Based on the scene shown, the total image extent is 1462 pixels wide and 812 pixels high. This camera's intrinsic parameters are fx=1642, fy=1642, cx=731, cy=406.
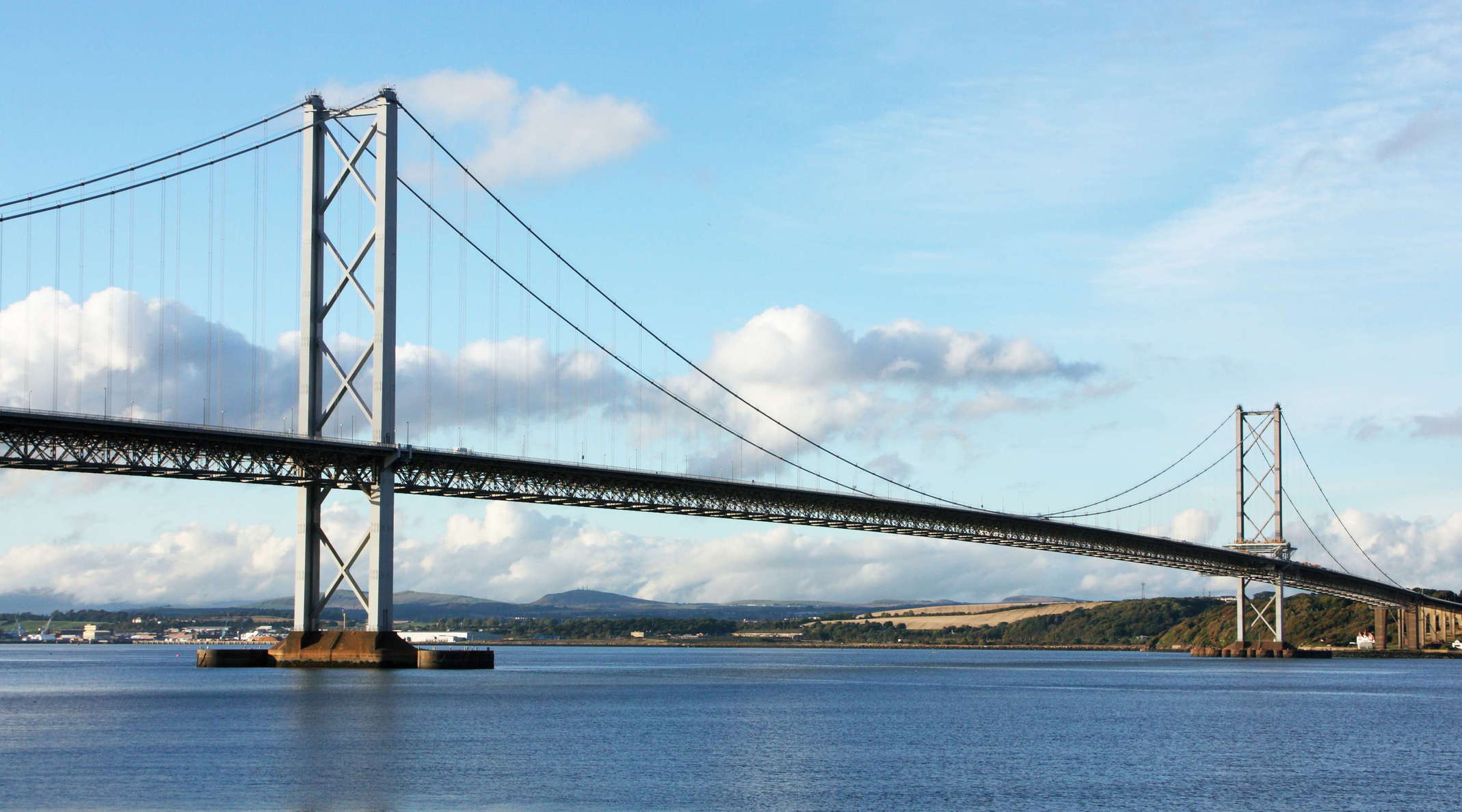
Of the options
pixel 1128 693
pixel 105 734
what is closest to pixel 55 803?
pixel 105 734

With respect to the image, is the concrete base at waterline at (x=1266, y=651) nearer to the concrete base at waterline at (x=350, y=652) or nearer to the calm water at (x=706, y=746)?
the calm water at (x=706, y=746)

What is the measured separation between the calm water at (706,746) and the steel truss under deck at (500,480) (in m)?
7.22

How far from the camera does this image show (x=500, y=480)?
6544 cm

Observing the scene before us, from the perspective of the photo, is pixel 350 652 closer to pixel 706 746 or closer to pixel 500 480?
pixel 500 480

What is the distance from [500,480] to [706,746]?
31.9 meters

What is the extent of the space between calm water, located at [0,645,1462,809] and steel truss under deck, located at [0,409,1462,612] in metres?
7.22

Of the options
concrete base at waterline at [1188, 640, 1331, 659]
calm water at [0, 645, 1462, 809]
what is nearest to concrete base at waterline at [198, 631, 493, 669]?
calm water at [0, 645, 1462, 809]

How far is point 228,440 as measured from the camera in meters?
53.6

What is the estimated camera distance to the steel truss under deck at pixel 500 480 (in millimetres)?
51322

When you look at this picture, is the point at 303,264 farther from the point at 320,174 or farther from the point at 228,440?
the point at 228,440

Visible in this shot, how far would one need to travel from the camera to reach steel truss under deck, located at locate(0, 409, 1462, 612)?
168 feet

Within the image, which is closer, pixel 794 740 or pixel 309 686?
pixel 794 740

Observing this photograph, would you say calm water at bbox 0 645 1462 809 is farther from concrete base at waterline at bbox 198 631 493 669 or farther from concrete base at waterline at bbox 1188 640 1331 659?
concrete base at waterline at bbox 1188 640 1331 659

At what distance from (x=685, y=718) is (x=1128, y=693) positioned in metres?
23.4
